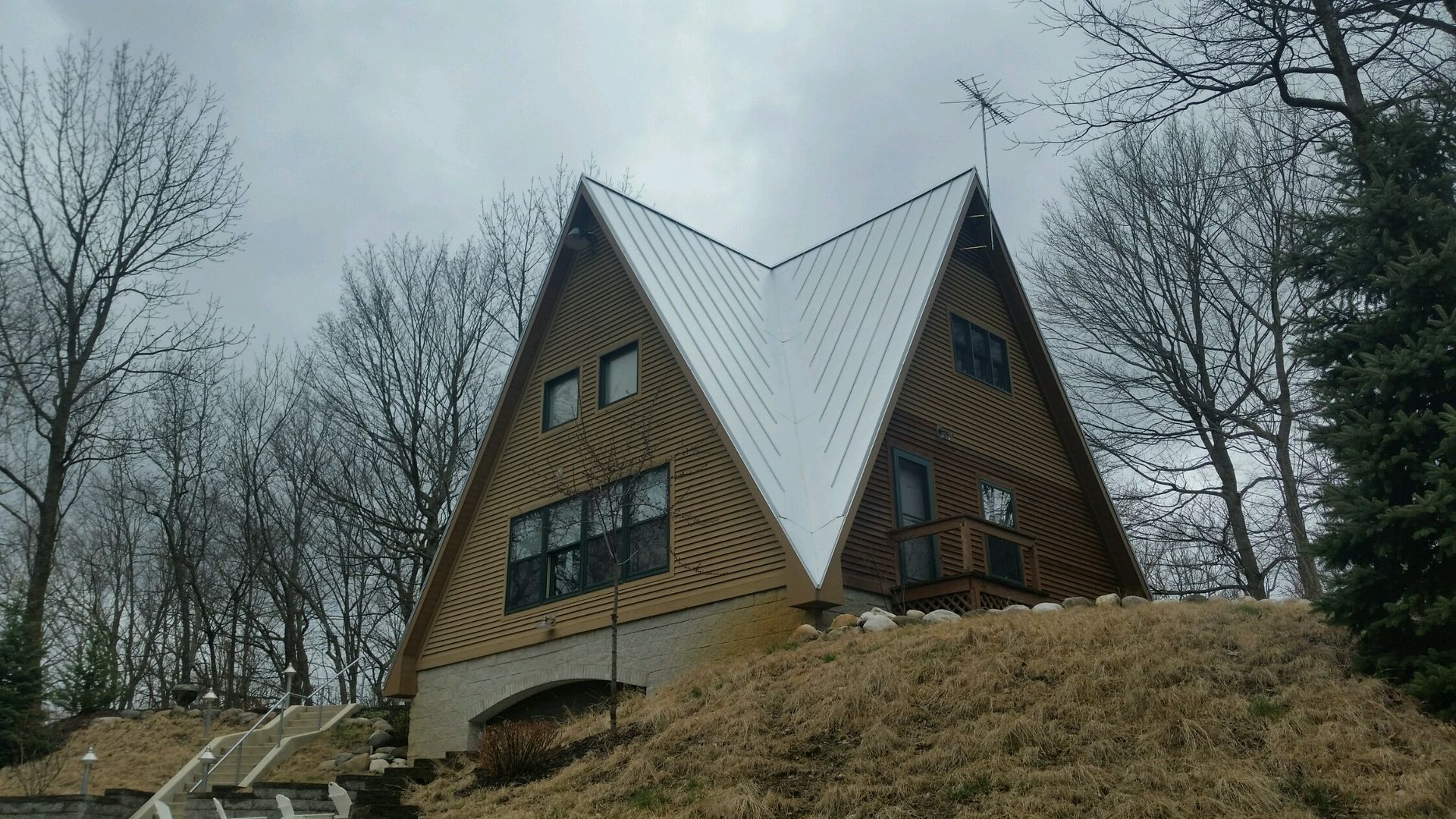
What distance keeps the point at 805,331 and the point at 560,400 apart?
13.2 ft

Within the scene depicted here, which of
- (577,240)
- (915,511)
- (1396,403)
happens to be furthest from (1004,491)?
(1396,403)

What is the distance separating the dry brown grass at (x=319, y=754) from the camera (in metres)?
17.3

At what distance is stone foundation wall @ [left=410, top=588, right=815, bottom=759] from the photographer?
529 inches

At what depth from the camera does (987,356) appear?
18234 millimetres

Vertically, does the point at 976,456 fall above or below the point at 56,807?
above

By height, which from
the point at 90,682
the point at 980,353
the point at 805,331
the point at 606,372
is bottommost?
the point at 90,682

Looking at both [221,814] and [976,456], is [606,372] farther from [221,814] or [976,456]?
[221,814]

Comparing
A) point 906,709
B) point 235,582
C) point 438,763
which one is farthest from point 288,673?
point 235,582

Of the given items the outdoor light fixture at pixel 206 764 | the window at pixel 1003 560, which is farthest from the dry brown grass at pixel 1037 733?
the outdoor light fixture at pixel 206 764

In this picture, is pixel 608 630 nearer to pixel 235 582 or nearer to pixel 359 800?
pixel 359 800

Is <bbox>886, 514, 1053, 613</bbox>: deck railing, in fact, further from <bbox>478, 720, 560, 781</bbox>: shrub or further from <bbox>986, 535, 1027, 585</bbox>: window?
<bbox>478, 720, 560, 781</bbox>: shrub

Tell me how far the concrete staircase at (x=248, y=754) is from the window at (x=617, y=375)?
6748 mm

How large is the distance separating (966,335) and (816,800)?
10634mm

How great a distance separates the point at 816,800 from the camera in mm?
8625
